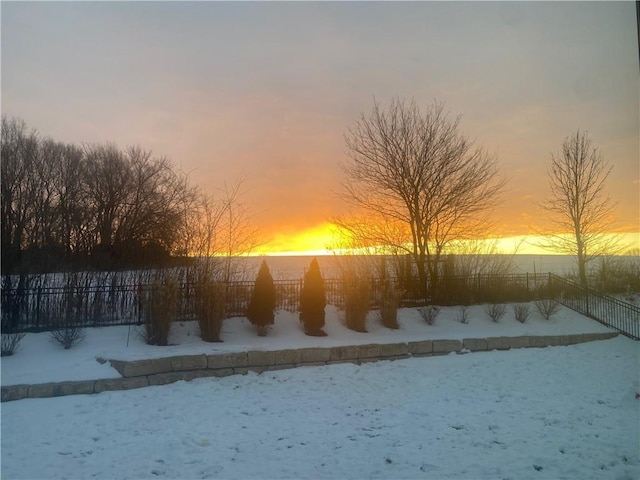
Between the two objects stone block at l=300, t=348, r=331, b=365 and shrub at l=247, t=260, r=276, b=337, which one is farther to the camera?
shrub at l=247, t=260, r=276, b=337

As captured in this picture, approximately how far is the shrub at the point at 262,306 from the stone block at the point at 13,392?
5458 millimetres

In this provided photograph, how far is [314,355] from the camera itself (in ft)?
33.7

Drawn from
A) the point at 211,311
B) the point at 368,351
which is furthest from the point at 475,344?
the point at 211,311

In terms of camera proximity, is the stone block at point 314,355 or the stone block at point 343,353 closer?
the stone block at point 314,355

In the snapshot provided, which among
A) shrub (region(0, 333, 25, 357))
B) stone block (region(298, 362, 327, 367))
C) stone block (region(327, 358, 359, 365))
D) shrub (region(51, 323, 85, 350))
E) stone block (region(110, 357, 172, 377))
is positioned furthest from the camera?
stone block (region(327, 358, 359, 365))

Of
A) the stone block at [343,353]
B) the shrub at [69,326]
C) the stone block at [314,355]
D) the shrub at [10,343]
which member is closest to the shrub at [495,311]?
the stone block at [343,353]

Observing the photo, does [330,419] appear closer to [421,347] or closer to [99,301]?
[421,347]

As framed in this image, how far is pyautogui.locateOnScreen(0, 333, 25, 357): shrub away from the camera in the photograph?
372 inches

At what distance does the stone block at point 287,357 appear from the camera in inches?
391

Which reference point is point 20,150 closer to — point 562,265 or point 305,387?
point 305,387

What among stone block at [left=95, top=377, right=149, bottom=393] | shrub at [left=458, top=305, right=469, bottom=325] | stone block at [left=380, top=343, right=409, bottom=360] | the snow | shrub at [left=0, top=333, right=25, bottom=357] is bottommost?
the snow

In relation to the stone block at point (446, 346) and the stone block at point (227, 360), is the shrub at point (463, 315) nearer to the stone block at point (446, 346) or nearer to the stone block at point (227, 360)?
the stone block at point (446, 346)

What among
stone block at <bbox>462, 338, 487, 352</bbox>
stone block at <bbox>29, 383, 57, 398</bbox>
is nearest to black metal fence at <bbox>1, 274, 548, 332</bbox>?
stone block at <bbox>462, 338, 487, 352</bbox>

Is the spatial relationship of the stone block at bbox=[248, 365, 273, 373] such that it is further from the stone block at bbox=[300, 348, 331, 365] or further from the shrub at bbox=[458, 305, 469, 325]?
the shrub at bbox=[458, 305, 469, 325]
